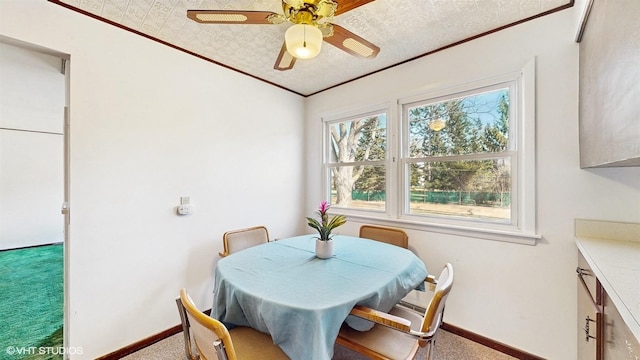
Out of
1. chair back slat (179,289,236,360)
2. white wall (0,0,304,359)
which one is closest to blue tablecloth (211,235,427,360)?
chair back slat (179,289,236,360)

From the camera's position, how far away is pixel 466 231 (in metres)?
2.07

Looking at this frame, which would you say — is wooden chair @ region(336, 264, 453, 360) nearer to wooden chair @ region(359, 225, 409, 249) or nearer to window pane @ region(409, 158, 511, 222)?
wooden chair @ region(359, 225, 409, 249)

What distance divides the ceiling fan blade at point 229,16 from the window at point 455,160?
1.60 meters

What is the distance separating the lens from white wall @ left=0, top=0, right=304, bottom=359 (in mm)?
1711

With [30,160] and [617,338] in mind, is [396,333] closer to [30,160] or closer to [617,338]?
[617,338]

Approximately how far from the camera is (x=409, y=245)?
238 centimetres

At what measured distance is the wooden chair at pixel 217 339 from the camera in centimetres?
89

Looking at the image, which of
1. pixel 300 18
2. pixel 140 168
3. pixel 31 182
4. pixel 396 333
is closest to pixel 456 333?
pixel 396 333

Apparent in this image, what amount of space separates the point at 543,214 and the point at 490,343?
109 cm

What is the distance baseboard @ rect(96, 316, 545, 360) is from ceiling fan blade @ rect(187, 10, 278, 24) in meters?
2.37

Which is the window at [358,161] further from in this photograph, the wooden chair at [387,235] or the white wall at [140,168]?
the white wall at [140,168]

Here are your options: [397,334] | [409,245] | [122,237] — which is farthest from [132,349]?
[409,245]

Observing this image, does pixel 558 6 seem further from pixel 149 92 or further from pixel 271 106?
pixel 149 92

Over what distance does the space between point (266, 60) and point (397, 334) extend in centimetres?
250
